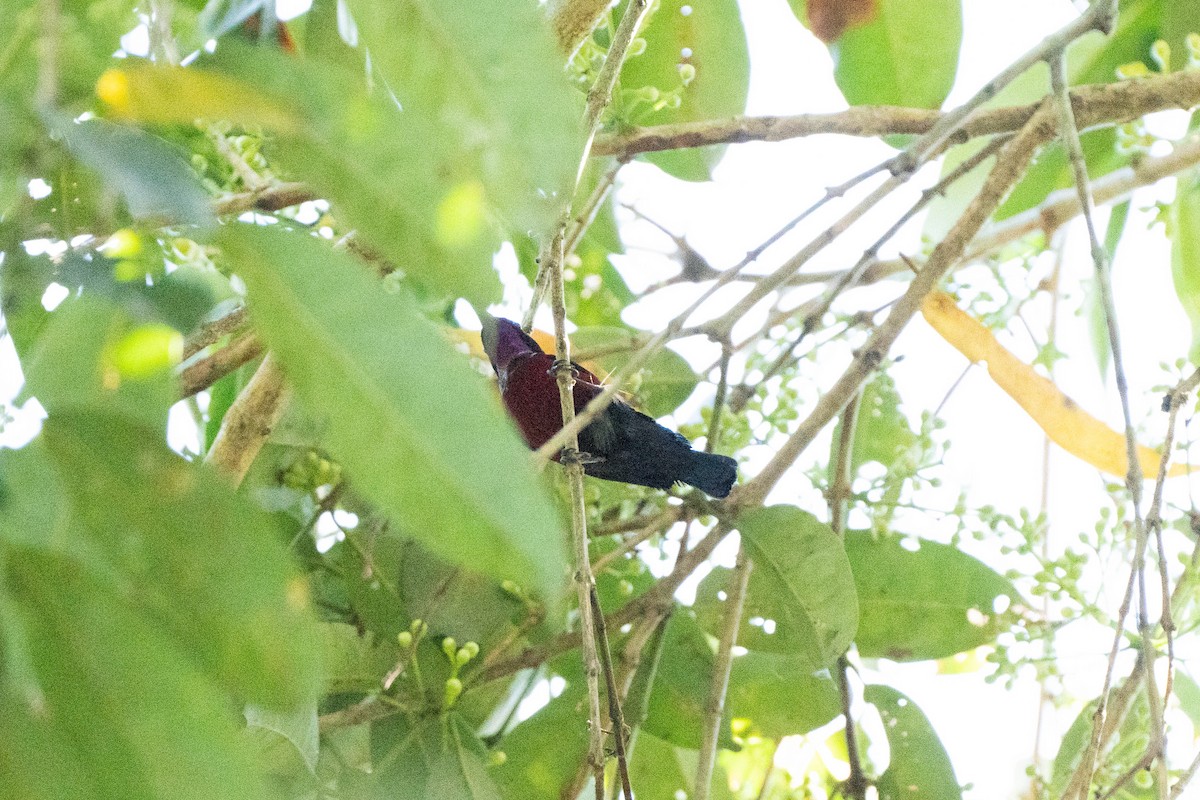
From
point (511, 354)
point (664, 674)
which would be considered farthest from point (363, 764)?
point (511, 354)

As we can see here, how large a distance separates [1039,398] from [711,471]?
50 centimetres

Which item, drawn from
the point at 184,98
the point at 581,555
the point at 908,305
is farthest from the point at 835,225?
the point at 184,98

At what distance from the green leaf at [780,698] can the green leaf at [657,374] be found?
40 cm

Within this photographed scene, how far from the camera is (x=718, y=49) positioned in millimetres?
1710

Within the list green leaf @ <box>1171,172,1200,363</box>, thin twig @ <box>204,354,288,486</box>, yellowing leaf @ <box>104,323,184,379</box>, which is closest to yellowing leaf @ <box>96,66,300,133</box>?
yellowing leaf @ <box>104,323,184,379</box>

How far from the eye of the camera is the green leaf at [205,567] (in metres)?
0.49

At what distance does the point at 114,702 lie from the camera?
1.53 feet

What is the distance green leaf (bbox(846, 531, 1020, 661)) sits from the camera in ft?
5.04

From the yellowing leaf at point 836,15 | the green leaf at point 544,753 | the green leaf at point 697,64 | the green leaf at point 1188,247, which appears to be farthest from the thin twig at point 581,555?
the green leaf at point 1188,247

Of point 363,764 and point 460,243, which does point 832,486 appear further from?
point 460,243

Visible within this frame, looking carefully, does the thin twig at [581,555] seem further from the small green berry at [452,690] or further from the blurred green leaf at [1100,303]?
the blurred green leaf at [1100,303]

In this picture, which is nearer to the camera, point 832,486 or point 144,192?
point 144,192

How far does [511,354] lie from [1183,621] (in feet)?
2.97

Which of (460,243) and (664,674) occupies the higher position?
(460,243)
